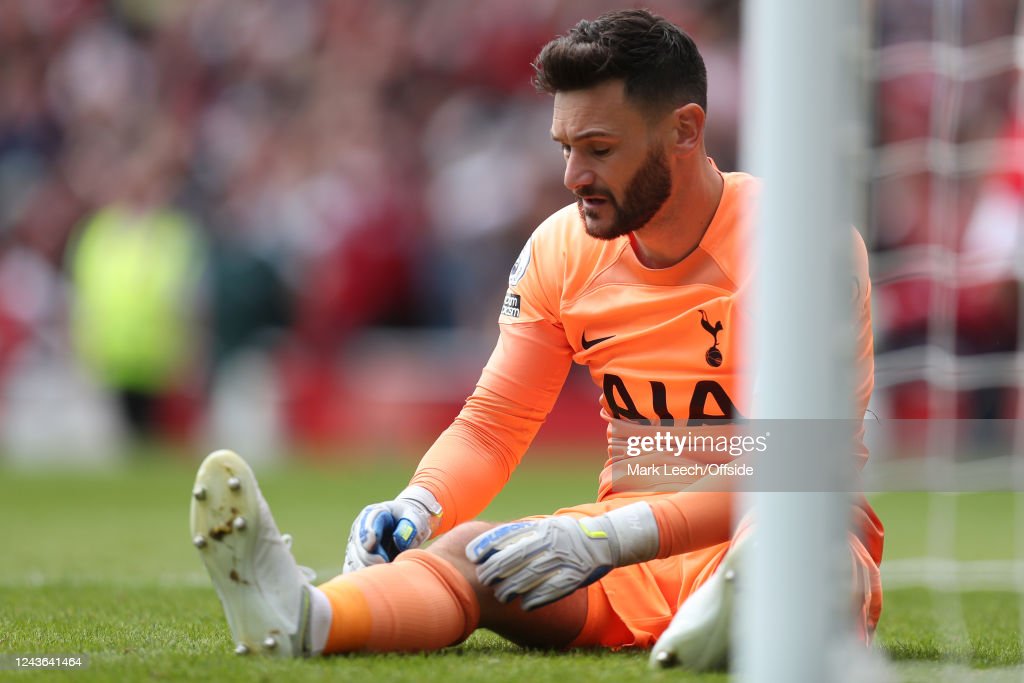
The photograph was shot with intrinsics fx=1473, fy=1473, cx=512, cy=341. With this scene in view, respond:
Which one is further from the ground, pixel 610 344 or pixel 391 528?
pixel 610 344

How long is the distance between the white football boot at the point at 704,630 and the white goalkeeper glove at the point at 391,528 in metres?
0.68

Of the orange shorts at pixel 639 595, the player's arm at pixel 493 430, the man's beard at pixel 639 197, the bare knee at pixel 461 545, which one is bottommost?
the orange shorts at pixel 639 595

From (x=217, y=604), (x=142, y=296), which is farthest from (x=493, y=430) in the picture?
(x=142, y=296)

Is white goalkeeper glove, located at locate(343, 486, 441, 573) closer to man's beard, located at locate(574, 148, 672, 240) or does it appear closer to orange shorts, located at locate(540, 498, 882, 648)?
orange shorts, located at locate(540, 498, 882, 648)

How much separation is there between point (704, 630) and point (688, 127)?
48.7 inches

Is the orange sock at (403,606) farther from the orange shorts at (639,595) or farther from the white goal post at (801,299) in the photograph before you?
the white goal post at (801,299)

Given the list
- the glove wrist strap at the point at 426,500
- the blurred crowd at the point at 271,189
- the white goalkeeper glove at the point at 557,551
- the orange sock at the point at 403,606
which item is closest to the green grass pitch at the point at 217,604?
the orange sock at the point at 403,606

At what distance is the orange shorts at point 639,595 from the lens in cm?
336

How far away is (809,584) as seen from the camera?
2025 mm

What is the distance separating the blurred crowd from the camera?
1145 cm

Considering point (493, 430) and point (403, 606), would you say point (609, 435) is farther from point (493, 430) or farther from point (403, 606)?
point (403, 606)

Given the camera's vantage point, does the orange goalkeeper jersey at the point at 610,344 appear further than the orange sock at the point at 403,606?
Yes

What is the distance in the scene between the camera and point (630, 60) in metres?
3.38

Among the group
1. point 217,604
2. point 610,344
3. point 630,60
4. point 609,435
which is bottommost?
point 217,604
